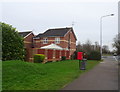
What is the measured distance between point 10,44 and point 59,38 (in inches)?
722

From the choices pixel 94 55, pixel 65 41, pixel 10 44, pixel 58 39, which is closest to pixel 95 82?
pixel 10 44

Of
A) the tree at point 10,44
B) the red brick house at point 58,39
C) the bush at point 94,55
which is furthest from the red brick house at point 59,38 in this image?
the tree at point 10,44

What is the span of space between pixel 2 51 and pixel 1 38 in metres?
1.34

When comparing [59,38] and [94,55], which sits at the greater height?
[59,38]

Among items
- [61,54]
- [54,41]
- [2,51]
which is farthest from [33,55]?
[54,41]

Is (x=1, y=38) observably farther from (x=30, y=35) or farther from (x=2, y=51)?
(x=30, y=35)

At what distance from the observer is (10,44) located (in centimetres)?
1510

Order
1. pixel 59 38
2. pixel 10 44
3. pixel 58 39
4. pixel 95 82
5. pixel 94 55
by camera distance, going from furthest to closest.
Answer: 1. pixel 58 39
2. pixel 59 38
3. pixel 94 55
4. pixel 10 44
5. pixel 95 82

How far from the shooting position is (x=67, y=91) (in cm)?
556

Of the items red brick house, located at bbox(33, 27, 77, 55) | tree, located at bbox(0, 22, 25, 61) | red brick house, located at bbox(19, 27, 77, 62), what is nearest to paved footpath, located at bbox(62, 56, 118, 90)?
tree, located at bbox(0, 22, 25, 61)

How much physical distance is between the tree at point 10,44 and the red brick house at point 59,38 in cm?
1671

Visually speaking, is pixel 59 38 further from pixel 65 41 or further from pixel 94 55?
pixel 94 55

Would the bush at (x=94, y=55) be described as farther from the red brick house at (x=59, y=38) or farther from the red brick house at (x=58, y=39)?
the red brick house at (x=59, y=38)

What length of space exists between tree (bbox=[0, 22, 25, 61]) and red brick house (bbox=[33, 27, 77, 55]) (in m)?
16.7
